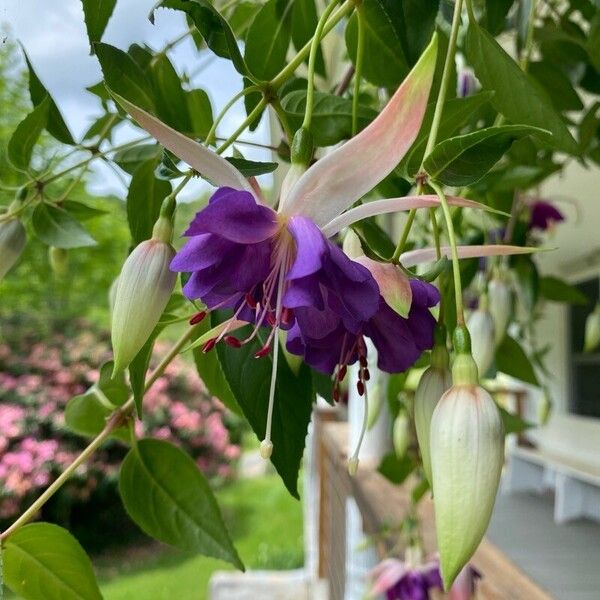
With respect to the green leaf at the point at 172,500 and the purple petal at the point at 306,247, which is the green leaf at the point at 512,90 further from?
the green leaf at the point at 172,500

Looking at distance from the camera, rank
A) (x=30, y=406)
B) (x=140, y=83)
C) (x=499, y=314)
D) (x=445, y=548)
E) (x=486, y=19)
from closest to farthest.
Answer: (x=445, y=548)
(x=140, y=83)
(x=486, y=19)
(x=499, y=314)
(x=30, y=406)

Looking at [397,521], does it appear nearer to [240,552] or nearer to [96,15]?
[96,15]

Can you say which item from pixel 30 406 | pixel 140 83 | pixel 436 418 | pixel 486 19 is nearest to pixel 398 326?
pixel 436 418

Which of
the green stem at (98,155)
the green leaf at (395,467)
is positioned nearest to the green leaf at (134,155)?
the green stem at (98,155)

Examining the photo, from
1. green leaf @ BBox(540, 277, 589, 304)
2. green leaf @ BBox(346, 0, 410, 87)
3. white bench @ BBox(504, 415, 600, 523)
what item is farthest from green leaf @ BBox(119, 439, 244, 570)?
white bench @ BBox(504, 415, 600, 523)

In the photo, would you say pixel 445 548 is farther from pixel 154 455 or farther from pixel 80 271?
pixel 80 271

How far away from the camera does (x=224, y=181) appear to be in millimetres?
249

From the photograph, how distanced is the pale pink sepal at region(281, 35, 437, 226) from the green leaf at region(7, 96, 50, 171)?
0.59ft

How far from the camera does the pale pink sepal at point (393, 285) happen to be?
255 mm

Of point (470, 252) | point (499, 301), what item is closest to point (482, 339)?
point (499, 301)

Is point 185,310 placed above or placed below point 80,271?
above

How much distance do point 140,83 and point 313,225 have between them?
0.46 ft

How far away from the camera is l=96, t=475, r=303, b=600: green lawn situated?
3.29 m

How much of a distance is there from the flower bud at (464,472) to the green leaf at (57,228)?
0.91ft
